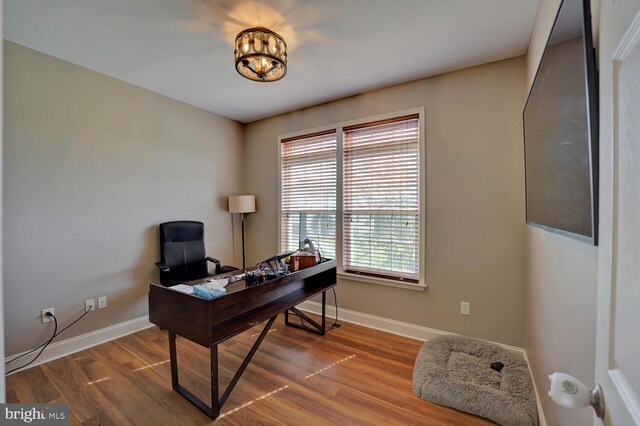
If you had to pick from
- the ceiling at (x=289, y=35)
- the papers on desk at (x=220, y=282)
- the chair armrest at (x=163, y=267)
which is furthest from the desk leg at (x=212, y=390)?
the ceiling at (x=289, y=35)

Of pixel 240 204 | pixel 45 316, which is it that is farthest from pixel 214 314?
pixel 240 204

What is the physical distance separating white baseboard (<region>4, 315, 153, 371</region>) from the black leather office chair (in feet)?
1.88

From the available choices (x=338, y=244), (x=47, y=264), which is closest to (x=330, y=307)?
(x=338, y=244)

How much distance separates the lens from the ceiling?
1.83 metres

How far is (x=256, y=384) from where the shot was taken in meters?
2.08

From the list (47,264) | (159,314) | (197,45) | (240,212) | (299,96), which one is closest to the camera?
(159,314)

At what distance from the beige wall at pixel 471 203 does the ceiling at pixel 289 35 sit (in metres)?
0.22

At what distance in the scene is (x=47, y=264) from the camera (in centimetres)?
239

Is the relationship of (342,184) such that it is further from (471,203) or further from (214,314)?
(214,314)

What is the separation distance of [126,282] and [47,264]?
682 millimetres

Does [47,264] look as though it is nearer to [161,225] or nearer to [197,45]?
[161,225]

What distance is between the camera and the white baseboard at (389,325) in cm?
270

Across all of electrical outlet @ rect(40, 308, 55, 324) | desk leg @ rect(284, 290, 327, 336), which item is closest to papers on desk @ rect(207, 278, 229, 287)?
desk leg @ rect(284, 290, 327, 336)

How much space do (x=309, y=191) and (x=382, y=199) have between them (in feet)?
3.23
